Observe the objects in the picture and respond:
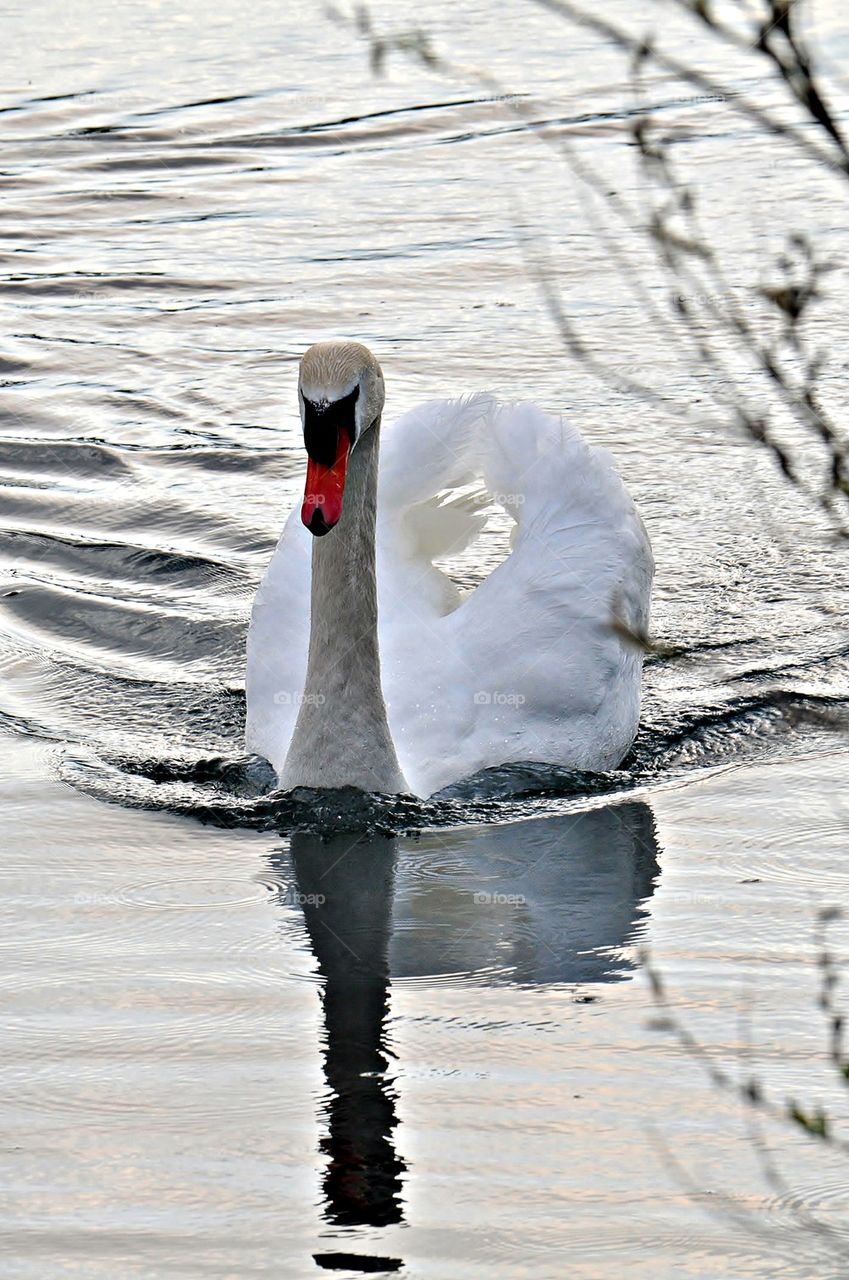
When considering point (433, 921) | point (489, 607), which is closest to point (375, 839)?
point (433, 921)

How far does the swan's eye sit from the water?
43.6 inches

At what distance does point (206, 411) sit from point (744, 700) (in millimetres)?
4574

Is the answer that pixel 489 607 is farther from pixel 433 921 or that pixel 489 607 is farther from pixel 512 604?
pixel 433 921

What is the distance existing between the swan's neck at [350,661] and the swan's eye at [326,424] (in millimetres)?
519

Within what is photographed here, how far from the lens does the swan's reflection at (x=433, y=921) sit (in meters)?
4.55

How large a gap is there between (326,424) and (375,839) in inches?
57.2

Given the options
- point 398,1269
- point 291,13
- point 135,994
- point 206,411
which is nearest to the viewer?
point 398,1269

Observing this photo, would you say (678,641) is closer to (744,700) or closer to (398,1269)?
(744,700)

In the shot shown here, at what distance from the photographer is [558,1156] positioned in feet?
14.2

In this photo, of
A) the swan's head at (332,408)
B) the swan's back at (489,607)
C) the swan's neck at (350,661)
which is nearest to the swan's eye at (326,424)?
the swan's head at (332,408)

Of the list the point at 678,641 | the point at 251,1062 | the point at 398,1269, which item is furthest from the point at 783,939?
the point at 678,641

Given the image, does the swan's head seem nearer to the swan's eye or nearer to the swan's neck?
the swan's eye

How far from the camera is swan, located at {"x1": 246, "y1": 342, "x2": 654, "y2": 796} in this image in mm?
6516

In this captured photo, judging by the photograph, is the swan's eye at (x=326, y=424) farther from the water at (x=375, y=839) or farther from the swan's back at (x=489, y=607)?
the swan's back at (x=489, y=607)
